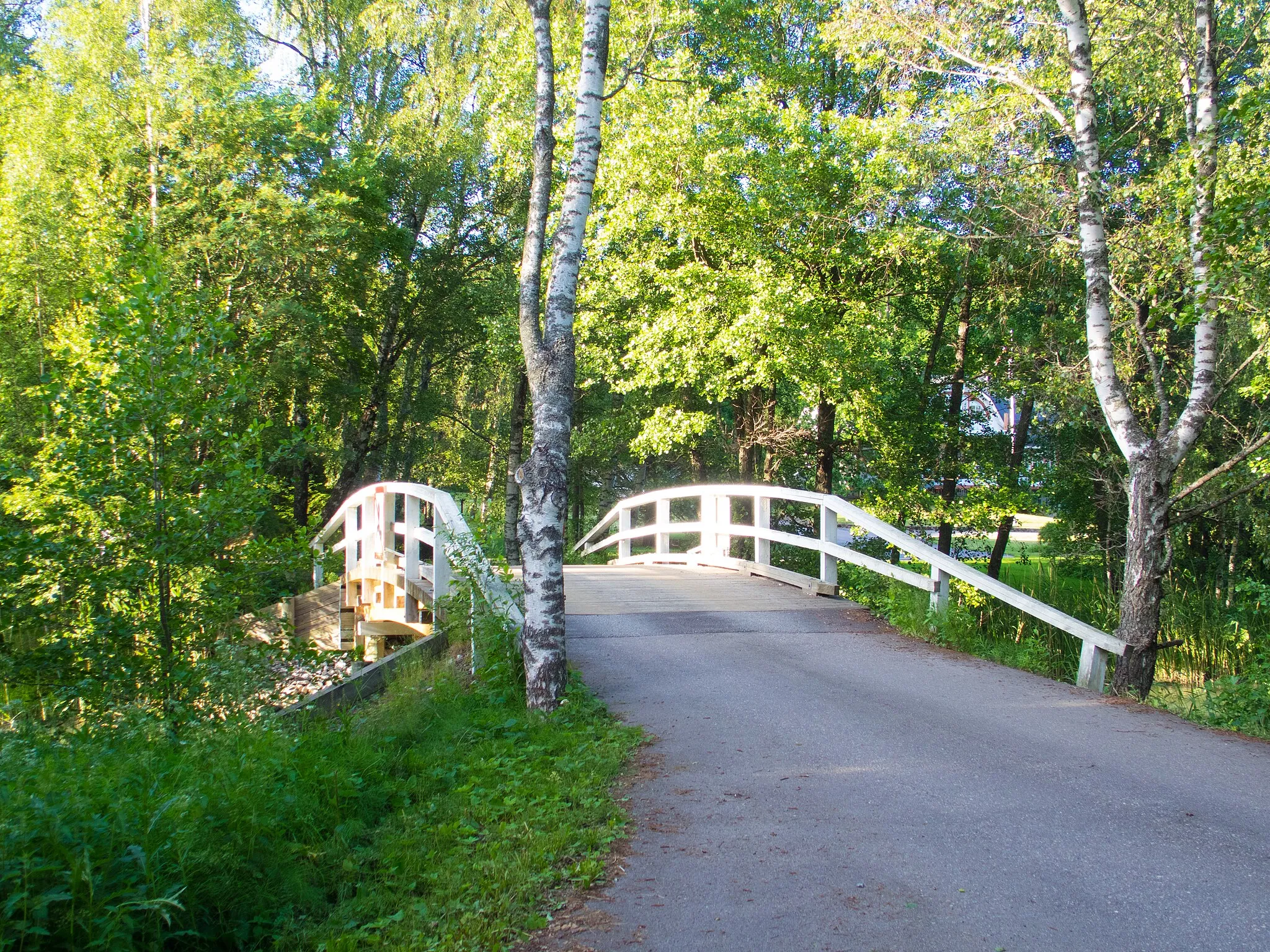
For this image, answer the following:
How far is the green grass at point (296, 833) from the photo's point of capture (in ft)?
9.53

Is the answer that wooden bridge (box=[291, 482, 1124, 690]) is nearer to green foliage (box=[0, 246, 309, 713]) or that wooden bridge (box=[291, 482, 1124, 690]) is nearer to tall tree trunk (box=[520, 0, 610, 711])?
tall tree trunk (box=[520, 0, 610, 711])

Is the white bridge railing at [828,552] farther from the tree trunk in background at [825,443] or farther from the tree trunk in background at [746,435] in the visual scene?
the tree trunk in background at [825,443]

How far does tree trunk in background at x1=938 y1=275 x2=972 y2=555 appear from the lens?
18016 mm

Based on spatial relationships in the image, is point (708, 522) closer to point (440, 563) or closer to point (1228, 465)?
point (440, 563)

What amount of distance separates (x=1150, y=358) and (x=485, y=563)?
233 inches

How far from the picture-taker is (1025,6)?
9234 millimetres

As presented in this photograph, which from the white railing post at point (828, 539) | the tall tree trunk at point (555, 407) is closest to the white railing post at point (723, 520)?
the white railing post at point (828, 539)

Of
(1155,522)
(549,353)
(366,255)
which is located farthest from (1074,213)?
(366,255)

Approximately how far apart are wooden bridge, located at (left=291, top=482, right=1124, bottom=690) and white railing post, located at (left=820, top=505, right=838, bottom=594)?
0.05 ft

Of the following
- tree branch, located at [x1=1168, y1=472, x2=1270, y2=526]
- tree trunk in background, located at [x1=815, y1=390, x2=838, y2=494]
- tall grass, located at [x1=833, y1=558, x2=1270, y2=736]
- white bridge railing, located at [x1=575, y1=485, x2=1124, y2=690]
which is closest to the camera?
tree branch, located at [x1=1168, y1=472, x2=1270, y2=526]

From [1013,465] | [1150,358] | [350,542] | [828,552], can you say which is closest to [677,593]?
[828,552]

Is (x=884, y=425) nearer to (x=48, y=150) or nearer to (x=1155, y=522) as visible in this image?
(x=1155, y=522)

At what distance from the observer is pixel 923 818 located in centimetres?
410

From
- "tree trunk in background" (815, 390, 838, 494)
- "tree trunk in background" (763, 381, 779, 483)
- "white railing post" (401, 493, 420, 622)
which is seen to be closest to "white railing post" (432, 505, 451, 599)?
"white railing post" (401, 493, 420, 622)
